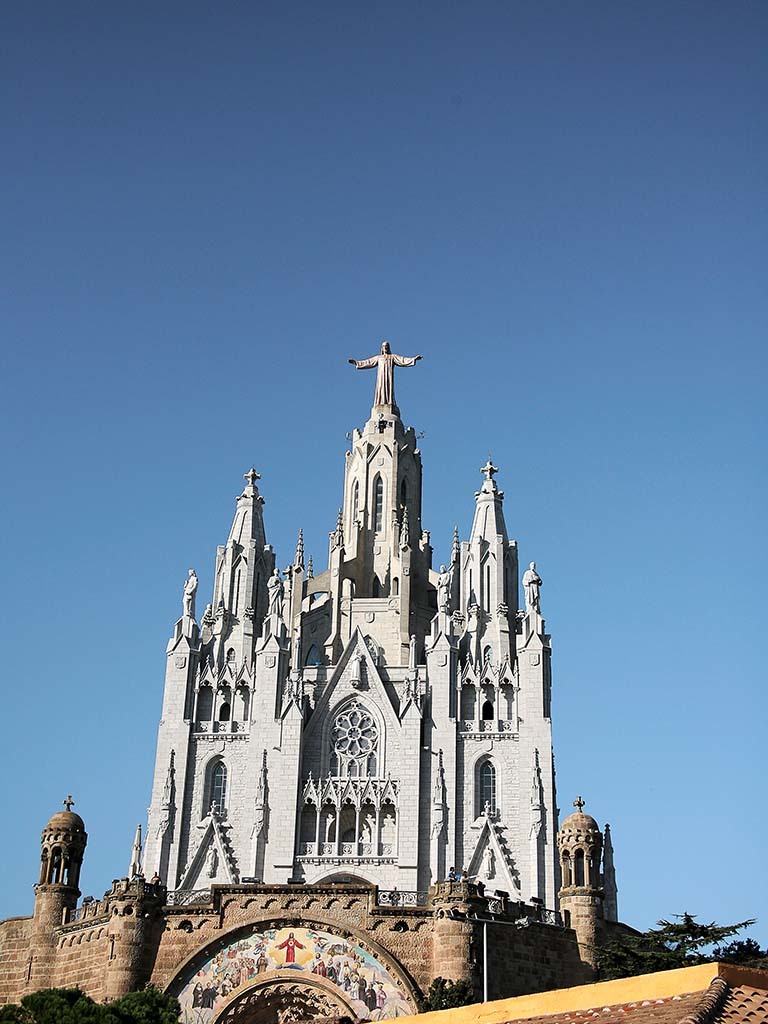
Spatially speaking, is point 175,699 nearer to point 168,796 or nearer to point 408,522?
point 168,796

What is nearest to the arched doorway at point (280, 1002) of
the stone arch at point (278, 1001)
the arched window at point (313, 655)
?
the stone arch at point (278, 1001)

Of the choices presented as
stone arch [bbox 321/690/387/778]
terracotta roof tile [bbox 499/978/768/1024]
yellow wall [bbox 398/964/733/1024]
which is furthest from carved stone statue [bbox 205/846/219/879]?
terracotta roof tile [bbox 499/978/768/1024]

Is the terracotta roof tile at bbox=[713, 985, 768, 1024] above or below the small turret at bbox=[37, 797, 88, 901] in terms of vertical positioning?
below

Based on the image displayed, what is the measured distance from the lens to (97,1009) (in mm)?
36125

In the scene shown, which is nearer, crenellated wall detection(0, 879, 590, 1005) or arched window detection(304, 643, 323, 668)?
crenellated wall detection(0, 879, 590, 1005)

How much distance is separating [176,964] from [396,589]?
3075cm

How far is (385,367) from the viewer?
259ft

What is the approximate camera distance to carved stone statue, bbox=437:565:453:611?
65312 mm

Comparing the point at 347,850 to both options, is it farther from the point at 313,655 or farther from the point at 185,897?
the point at 185,897

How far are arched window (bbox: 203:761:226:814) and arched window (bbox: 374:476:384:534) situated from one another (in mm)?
15370

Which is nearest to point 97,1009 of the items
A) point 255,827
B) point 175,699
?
point 255,827

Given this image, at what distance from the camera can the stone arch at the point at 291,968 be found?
1585 inches

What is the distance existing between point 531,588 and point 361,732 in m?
9.87

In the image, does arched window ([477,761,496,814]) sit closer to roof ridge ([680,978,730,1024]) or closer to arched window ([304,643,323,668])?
arched window ([304,643,323,668])
